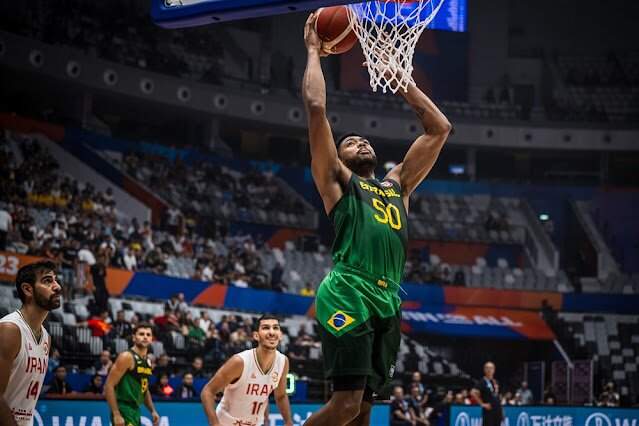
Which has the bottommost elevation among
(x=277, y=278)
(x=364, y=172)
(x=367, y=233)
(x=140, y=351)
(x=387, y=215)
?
(x=140, y=351)

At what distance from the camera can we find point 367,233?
515cm

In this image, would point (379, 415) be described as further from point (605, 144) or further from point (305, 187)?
point (605, 144)

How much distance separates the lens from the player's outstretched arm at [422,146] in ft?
18.6

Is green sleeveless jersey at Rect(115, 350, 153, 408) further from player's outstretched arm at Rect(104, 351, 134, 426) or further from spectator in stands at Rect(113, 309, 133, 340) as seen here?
spectator in stands at Rect(113, 309, 133, 340)

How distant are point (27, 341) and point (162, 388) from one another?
10364 mm

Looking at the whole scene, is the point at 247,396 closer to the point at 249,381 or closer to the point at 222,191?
the point at 249,381

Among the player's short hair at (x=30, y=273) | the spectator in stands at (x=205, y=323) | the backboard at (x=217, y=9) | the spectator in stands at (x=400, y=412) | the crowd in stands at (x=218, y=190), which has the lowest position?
the spectator in stands at (x=400, y=412)

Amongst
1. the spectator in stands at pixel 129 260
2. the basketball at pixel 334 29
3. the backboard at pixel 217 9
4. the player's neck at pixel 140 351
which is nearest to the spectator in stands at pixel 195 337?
the spectator in stands at pixel 129 260

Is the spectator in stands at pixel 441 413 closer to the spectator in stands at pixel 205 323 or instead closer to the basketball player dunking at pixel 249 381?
the spectator in stands at pixel 205 323

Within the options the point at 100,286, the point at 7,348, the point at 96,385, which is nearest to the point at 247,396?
the point at 7,348

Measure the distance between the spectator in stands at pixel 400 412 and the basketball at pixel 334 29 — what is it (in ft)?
36.5

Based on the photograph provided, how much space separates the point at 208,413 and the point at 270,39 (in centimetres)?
2830

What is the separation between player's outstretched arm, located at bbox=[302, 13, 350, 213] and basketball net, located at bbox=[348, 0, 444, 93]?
27.2 inches

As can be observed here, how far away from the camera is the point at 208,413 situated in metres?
8.31
